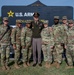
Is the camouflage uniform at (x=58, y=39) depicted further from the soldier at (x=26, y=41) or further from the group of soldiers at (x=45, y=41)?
the soldier at (x=26, y=41)

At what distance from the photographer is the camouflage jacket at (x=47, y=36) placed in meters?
9.73

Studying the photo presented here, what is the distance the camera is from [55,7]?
11.7 m

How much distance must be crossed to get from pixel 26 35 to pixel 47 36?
84 cm

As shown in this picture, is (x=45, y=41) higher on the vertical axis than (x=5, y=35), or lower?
lower

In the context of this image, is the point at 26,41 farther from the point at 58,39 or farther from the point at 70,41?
the point at 70,41

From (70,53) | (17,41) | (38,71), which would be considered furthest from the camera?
(17,41)

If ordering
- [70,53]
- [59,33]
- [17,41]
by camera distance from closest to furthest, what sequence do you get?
1. [70,53]
2. [59,33]
3. [17,41]

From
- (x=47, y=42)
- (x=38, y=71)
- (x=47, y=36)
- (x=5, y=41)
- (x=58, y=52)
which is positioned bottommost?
(x=38, y=71)

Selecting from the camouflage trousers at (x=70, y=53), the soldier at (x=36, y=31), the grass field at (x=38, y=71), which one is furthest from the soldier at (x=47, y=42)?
the camouflage trousers at (x=70, y=53)

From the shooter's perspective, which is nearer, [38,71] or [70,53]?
[38,71]

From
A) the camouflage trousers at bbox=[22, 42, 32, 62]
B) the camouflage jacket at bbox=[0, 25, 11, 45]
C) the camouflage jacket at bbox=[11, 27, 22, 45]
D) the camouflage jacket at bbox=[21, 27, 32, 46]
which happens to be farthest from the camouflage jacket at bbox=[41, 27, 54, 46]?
the camouflage jacket at bbox=[0, 25, 11, 45]

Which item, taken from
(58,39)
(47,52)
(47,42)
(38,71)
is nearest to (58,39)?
(58,39)

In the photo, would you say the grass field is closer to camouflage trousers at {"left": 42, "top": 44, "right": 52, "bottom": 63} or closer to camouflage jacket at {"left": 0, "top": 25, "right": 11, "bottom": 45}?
camouflage trousers at {"left": 42, "top": 44, "right": 52, "bottom": 63}

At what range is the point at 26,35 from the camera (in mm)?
9812
